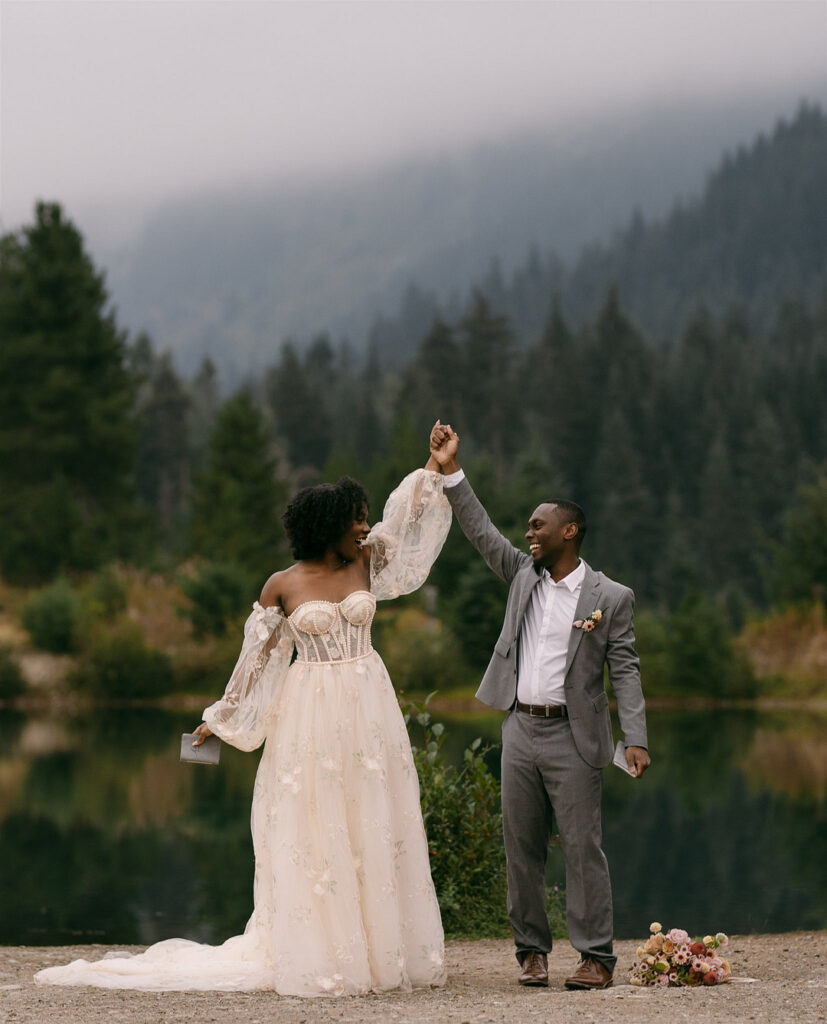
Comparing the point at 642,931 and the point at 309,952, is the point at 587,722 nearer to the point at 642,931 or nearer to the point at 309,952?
the point at 309,952

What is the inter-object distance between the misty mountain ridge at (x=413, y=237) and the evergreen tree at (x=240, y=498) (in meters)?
75.0

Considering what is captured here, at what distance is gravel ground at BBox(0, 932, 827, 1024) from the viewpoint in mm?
4516

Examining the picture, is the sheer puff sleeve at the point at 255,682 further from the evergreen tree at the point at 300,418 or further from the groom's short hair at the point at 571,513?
the evergreen tree at the point at 300,418

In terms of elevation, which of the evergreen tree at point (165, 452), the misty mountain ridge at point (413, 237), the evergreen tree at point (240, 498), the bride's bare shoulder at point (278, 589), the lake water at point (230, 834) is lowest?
the lake water at point (230, 834)

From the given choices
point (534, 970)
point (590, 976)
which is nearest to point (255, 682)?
point (534, 970)

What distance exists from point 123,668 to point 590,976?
948 inches

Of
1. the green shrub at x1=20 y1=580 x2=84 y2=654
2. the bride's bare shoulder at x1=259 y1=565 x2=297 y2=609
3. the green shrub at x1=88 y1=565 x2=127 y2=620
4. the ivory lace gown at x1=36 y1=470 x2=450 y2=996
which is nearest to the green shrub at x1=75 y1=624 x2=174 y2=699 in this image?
the green shrub at x1=20 y1=580 x2=84 y2=654

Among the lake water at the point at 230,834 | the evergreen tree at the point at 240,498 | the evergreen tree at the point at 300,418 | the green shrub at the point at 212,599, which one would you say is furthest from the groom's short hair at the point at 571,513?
the evergreen tree at the point at 300,418

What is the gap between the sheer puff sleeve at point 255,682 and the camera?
552 centimetres

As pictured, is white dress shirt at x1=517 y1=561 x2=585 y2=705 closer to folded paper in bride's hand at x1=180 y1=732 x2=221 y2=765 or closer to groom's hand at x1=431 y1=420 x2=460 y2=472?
groom's hand at x1=431 y1=420 x2=460 y2=472

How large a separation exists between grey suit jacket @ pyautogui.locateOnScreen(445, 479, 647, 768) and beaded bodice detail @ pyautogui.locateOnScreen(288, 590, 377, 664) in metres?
0.52

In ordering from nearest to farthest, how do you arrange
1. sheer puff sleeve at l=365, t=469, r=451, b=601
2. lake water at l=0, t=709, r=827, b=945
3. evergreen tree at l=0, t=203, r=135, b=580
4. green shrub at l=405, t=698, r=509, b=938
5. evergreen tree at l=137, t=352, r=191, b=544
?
1. sheer puff sleeve at l=365, t=469, r=451, b=601
2. green shrub at l=405, t=698, r=509, b=938
3. lake water at l=0, t=709, r=827, b=945
4. evergreen tree at l=0, t=203, r=135, b=580
5. evergreen tree at l=137, t=352, r=191, b=544

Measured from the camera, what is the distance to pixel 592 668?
546 centimetres

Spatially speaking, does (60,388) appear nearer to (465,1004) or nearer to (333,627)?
(333,627)
